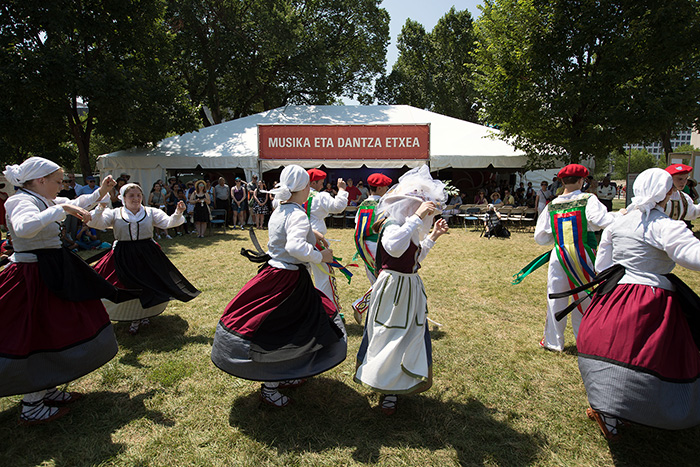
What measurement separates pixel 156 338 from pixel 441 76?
30.9 meters

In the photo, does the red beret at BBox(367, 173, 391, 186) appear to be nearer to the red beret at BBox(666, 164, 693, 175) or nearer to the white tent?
the red beret at BBox(666, 164, 693, 175)

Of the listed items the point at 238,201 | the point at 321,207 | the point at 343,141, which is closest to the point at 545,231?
the point at 321,207

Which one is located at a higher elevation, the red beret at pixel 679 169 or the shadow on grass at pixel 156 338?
the red beret at pixel 679 169

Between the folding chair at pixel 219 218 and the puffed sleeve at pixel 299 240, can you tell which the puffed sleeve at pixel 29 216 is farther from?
the folding chair at pixel 219 218

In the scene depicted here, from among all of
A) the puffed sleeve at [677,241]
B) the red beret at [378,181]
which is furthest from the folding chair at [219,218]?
the puffed sleeve at [677,241]

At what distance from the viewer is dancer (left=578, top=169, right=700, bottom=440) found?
2410 mm

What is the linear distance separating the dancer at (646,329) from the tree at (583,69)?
11.7 m

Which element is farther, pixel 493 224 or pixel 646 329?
pixel 493 224

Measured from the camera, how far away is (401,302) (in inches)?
114

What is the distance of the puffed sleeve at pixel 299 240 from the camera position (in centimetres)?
288

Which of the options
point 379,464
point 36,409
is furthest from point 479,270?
point 36,409

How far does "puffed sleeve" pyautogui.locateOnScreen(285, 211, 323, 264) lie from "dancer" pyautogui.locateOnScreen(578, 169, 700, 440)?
1.95 meters

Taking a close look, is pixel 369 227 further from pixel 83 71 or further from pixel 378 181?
pixel 83 71

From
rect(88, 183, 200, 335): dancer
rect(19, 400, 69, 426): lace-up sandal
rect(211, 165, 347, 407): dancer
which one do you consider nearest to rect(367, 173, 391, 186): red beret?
rect(211, 165, 347, 407): dancer
